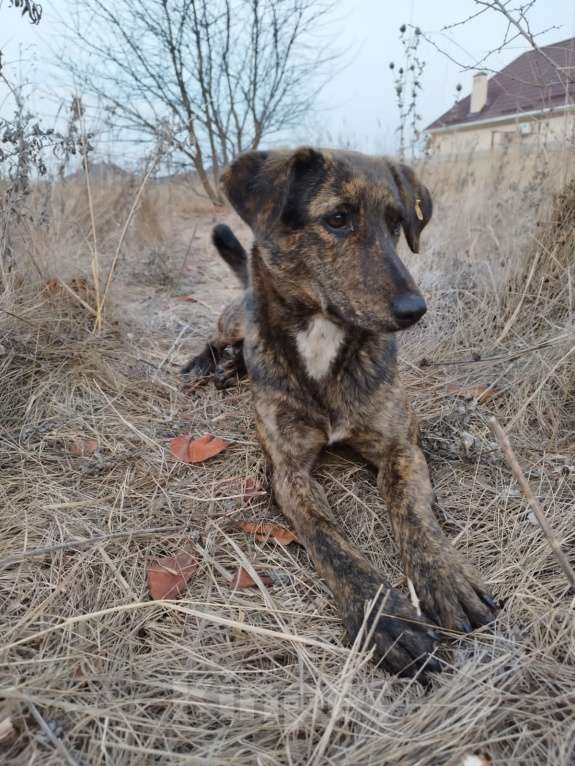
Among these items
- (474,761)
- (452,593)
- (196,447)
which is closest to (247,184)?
(196,447)

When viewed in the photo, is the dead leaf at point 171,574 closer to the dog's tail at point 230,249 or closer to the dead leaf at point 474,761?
the dead leaf at point 474,761

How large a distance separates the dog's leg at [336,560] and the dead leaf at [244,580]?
0.19 metres

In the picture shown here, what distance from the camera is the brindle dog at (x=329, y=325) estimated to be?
2139mm

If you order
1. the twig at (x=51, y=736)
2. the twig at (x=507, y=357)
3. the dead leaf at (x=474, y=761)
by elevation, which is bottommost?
the dead leaf at (x=474, y=761)

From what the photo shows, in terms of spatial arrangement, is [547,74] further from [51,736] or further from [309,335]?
[51,736]

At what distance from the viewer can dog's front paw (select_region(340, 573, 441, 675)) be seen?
5.15 ft

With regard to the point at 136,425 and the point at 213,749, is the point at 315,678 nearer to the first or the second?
the point at 213,749

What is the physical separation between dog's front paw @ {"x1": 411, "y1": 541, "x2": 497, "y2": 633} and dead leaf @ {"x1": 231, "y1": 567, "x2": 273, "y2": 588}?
0.53 meters

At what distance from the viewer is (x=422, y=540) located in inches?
77.5

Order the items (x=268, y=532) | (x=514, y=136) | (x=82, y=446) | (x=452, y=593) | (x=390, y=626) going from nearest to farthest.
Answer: (x=390, y=626) < (x=452, y=593) < (x=268, y=532) < (x=82, y=446) < (x=514, y=136)

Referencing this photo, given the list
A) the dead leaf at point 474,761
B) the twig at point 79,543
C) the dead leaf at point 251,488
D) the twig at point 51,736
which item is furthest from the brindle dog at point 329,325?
the twig at point 51,736

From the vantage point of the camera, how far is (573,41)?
3596 mm

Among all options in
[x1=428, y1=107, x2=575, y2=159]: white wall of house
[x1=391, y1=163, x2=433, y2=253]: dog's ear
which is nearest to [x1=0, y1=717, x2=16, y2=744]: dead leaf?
[x1=391, y1=163, x2=433, y2=253]: dog's ear

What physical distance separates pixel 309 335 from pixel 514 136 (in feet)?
17.9
